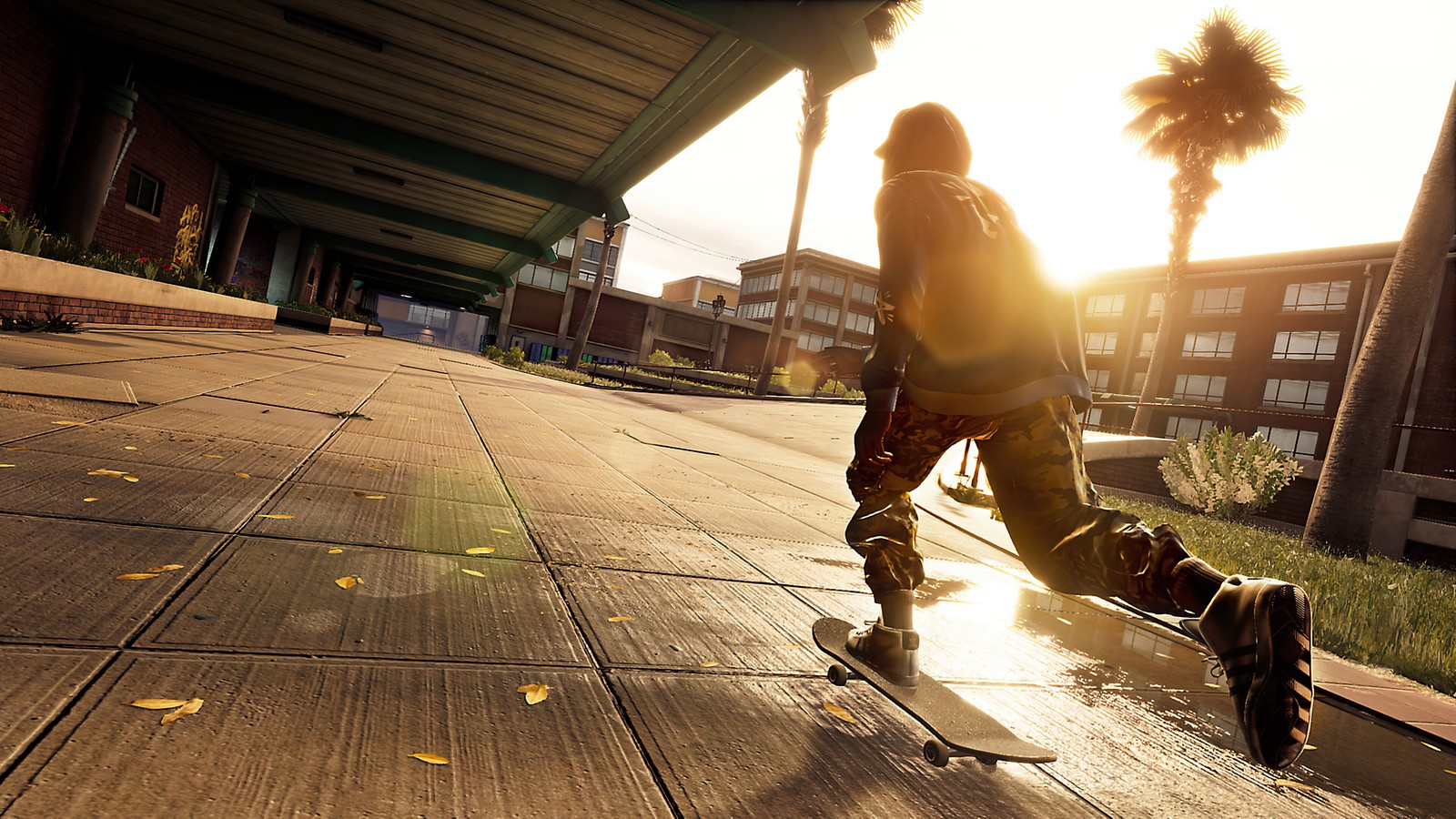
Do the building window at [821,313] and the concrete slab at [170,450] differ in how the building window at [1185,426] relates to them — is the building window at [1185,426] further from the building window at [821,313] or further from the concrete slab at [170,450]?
the concrete slab at [170,450]

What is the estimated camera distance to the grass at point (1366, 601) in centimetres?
404

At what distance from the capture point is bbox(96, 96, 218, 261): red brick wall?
12.6 meters

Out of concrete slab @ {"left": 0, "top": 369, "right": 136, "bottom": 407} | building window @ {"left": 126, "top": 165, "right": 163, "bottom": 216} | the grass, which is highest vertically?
building window @ {"left": 126, "top": 165, "right": 163, "bottom": 216}

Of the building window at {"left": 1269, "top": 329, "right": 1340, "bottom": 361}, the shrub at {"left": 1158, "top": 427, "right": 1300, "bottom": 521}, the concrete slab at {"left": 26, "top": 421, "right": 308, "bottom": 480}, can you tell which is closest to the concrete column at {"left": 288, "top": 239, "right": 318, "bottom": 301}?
the concrete slab at {"left": 26, "top": 421, "right": 308, "bottom": 480}

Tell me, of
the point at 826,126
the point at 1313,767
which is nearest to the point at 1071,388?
the point at 1313,767

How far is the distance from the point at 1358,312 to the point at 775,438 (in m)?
38.2

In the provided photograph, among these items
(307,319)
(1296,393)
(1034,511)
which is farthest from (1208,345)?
(1034,511)

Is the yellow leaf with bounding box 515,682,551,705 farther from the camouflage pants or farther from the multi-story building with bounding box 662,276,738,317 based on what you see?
the multi-story building with bounding box 662,276,738,317

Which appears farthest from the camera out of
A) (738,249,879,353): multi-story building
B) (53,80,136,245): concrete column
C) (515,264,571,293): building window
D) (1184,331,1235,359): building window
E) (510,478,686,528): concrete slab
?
(738,249,879,353): multi-story building

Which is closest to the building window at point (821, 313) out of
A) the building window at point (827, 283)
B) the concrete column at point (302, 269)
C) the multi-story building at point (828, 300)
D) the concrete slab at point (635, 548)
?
the multi-story building at point (828, 300)

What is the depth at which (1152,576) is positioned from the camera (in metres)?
1.79

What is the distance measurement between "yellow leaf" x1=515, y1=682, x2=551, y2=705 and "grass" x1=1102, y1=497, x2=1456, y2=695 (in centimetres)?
472

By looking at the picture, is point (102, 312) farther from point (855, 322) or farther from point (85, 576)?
point (855, 322)

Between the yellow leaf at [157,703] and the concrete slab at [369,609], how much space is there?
0.97 ft
